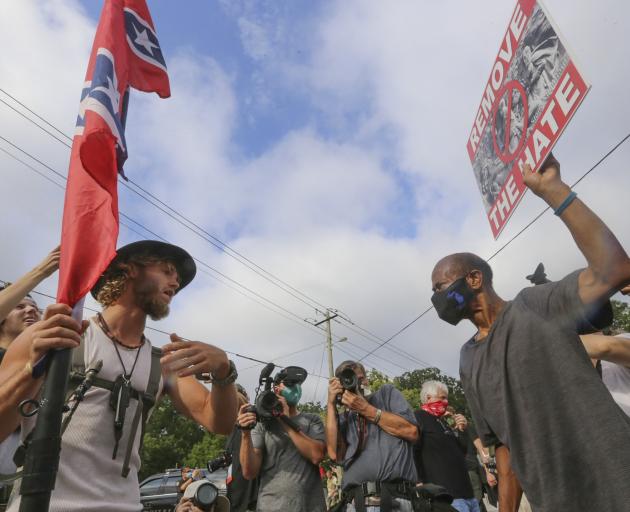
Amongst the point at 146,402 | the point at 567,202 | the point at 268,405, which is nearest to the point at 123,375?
the point at 146,402

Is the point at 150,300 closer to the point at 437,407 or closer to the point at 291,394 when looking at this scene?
the point at 291,394

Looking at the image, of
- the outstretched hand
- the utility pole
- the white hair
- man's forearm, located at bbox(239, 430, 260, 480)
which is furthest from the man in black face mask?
the utility pole

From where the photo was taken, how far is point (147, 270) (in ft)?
8.14

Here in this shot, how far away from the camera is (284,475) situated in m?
3.81

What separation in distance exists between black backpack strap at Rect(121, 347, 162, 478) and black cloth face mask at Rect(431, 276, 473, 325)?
58.9 inches

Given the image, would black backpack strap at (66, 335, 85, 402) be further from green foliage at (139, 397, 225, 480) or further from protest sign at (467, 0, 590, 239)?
green foliage at (139, 397, 225, 480)

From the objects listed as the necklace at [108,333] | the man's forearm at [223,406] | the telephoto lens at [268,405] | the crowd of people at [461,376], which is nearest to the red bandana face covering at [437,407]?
the crowd of people at [461,376]

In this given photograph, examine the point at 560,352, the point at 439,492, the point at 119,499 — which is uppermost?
the point at 560,352

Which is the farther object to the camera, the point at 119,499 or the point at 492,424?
the point at 492,424

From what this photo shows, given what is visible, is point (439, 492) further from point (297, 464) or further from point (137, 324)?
point (137, 324)

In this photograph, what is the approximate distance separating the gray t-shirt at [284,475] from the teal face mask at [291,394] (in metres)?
0.31

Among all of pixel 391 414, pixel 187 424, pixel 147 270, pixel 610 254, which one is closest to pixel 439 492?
pixel 391 414

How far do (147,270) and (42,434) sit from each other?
1267mm

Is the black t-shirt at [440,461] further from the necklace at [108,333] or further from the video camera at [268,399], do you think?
the necklace at [108,333]
